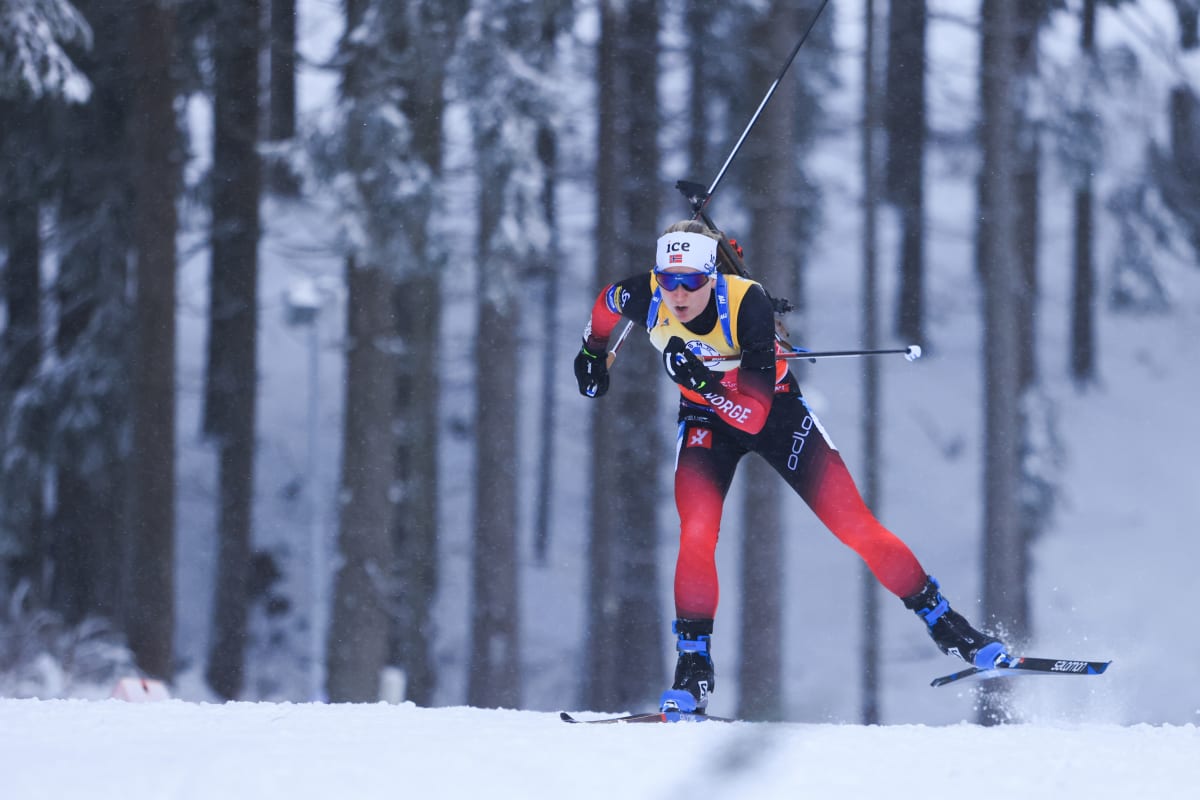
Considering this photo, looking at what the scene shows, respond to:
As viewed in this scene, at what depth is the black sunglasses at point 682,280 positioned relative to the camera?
542 centimetres

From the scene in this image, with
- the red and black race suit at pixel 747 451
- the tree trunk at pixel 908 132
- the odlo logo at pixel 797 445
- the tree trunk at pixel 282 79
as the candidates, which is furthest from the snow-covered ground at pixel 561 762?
the tree trunk at pixel 908 132

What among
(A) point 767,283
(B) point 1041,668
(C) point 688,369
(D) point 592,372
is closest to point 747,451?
(C) point 688,369

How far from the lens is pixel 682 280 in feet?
17.8

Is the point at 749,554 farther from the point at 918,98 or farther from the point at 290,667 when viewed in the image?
the point at 290,667

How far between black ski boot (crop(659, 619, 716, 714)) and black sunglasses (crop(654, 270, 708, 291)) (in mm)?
1402

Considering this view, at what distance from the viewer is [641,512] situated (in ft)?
49.3

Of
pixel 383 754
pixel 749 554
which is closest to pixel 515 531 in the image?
pixel 749 554

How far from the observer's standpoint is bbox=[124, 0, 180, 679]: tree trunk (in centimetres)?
1227

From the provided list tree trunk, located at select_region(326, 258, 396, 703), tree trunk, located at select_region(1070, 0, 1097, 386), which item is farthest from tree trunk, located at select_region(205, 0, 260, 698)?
tree trunk, located at select_region(1070, 0, 1097, 386)

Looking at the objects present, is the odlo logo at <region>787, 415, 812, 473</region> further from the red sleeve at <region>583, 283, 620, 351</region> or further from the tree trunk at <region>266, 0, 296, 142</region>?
the tree trunk at <region>266, 0, 296, 142</region>

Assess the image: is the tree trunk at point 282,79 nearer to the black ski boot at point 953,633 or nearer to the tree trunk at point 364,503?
the tree trunk at point 364,503

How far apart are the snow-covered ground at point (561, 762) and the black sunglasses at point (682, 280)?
174cm

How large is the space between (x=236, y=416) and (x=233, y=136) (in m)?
3.00

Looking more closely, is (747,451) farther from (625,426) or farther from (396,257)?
(625,426)
